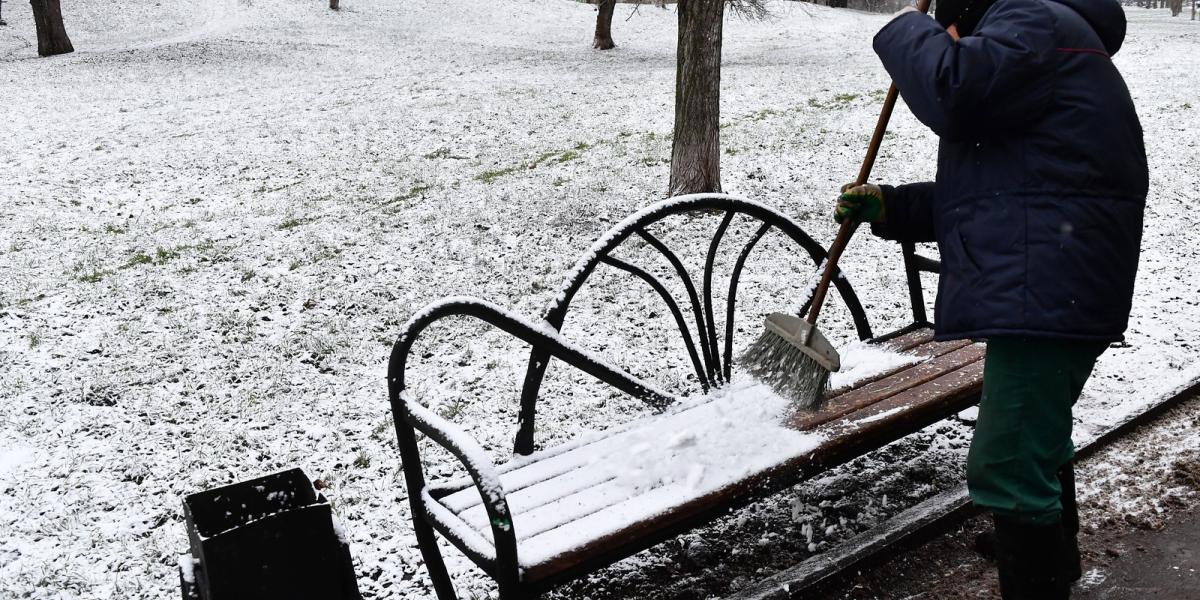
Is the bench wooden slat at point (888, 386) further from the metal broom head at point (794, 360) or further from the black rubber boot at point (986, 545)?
the black rubber boot at point (986, 545)

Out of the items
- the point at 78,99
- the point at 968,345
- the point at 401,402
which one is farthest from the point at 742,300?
the point at 78,99

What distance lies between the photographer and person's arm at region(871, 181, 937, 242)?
8.91 ft

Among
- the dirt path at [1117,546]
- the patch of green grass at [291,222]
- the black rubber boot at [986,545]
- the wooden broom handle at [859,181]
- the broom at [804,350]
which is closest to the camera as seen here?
the wooden broom handle at [859,181]

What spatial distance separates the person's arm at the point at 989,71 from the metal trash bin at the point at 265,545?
177 cm

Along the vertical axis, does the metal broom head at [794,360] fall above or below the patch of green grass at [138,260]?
above

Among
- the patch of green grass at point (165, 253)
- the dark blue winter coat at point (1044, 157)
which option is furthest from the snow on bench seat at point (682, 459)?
the patch of green grass at point (165, 253)

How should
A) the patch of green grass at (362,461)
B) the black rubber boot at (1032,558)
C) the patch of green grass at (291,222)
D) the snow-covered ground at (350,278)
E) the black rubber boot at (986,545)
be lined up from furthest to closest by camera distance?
the patch of green grass at (291,222) → the patch of green grass at (362,461) → the snow-covered ground at (350,278) → the black rubber boot at (986,545) → the black rubber boot at (1032,558)

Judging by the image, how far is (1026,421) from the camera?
2.13 m

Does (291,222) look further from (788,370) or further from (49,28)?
(49,28)

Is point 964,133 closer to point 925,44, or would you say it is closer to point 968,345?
point 925,44

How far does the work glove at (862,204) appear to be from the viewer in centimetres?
271

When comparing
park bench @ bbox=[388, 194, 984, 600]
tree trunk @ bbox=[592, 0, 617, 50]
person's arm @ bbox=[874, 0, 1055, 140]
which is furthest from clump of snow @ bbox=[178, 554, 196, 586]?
tree trunk @ bbox=[592, 0, 617, 50]

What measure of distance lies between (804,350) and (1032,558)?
2.75ft

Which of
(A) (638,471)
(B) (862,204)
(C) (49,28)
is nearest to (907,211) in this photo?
(B) (862,204)
